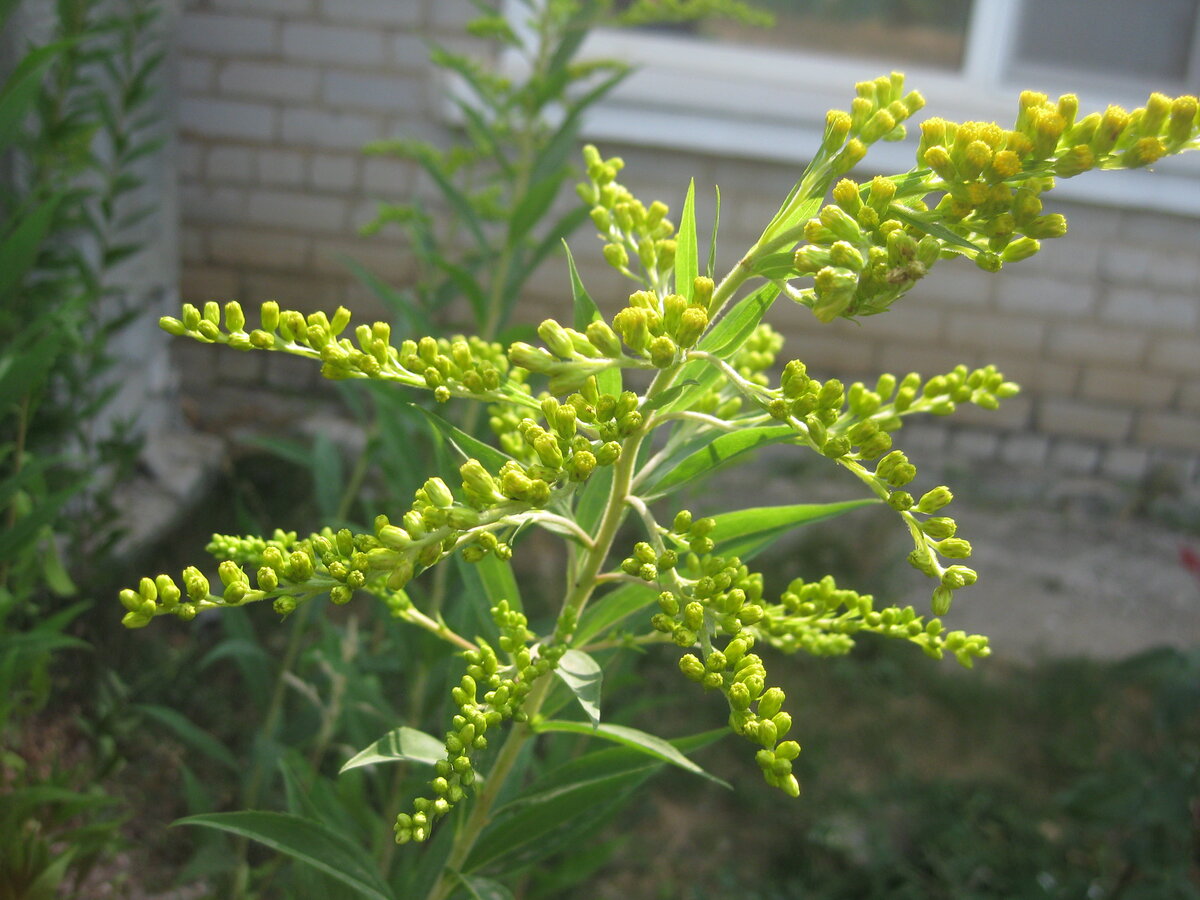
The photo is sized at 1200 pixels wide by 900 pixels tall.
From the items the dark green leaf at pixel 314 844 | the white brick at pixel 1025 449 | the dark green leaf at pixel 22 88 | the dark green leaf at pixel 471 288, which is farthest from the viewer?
the white brick at pixel 1025 449

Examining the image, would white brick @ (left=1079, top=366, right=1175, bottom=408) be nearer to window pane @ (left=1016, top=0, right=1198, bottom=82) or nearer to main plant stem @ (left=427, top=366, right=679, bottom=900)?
window pane @ (left=1016, top=0, right=1198, bottom=82)

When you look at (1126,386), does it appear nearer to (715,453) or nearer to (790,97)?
(790,97)

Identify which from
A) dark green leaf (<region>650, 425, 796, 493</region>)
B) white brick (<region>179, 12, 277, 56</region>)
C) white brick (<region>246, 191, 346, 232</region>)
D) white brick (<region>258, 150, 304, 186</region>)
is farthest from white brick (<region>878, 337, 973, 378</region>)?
dark green leaf (<region>650, 425, 796, 493</region>)

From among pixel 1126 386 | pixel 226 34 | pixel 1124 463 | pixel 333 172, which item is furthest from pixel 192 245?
pixel 1124 463

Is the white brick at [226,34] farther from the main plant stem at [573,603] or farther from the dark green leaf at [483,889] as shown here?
the dark green leaf at [483,889]

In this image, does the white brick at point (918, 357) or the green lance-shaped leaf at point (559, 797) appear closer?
the green lance-shaped leaf at point (559, 797)

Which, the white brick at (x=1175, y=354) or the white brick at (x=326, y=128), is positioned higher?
the white brick at (x=326, y=128)

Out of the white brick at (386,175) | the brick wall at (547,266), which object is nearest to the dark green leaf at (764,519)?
the brick wall at (547,266)

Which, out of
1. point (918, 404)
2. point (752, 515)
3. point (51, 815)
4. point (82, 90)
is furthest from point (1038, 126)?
point (82, 90)
